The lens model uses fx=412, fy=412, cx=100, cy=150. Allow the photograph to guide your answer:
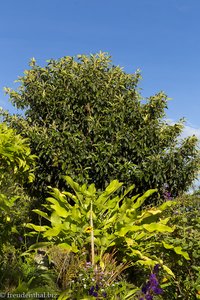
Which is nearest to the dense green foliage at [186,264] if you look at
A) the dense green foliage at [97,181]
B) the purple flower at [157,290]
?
the dense green foliage at [97,181]

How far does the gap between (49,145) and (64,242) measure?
3.61 meters

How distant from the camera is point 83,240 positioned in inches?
207

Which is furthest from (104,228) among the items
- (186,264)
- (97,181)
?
(97,181)

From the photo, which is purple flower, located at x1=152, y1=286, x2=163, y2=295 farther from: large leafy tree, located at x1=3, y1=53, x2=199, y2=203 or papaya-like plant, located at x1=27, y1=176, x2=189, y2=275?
large leafy tree, located at x1=3, y1=53, x2=199, y2=203

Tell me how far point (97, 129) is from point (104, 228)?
148 inches

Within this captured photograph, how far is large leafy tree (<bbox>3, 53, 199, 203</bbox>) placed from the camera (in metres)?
8.74

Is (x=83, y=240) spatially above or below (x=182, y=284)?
above

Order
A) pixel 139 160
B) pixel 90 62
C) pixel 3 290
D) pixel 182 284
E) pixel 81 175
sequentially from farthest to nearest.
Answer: pixel 90 62
pixel 139 160
pixel 81 175
pixel 182 284
pixel 3 290

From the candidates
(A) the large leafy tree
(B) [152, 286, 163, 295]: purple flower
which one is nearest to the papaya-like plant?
(B) [152, 286, 163, 295]: purple flower

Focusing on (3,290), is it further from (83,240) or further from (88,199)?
(88,199)

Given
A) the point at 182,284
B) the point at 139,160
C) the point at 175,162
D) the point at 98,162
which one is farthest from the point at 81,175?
the point at 182,284

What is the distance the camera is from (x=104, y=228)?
5434mm

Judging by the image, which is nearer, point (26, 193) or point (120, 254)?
point (120, 254)

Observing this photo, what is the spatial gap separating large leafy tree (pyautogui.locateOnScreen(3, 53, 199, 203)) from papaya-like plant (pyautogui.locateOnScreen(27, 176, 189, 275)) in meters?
2.68
